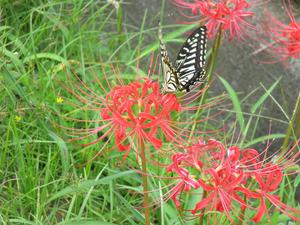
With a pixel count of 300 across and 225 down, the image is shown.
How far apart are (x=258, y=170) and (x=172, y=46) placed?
1980mm

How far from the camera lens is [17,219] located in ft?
7.35

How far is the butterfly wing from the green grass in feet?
1.10

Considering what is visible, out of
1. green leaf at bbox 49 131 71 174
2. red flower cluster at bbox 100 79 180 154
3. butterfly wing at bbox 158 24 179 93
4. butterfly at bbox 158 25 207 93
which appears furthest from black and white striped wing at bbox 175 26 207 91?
red flower cluster at bbox 100 79 180 154

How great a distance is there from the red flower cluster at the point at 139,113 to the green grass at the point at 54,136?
0.17 metres

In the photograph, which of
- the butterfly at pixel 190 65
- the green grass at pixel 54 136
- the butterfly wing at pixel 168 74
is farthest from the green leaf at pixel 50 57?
the butterfly wing at pixel 168 74

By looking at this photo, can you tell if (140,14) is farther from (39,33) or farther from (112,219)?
(112,219)

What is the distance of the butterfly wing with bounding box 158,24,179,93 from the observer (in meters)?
2.35

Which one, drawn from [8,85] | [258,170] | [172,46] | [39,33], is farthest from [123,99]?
[172,46]

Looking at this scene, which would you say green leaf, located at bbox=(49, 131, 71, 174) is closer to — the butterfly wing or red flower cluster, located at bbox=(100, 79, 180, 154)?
the butterfly wing

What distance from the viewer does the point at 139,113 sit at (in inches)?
71.9

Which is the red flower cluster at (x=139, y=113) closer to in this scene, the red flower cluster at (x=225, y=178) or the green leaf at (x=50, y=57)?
the red flower cluster at (x=225, y=178)

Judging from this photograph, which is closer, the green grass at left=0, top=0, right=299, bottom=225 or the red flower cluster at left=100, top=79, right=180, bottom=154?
the red flower cluster at left=100, top=79, right=180, bottom=154

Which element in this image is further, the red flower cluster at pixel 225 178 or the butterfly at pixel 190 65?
the butterfly at pixel 190 65

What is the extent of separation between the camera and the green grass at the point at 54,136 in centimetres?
243
